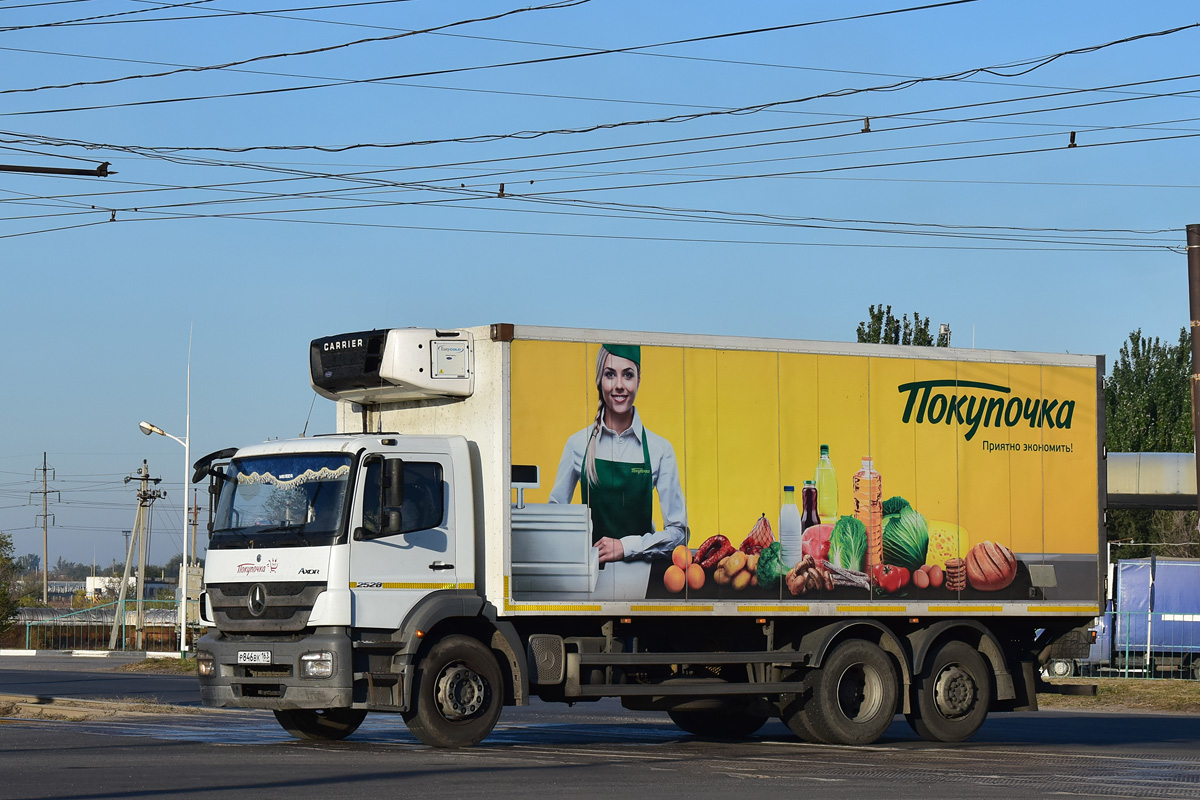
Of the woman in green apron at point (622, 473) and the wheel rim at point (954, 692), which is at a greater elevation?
the woman in green apron at point (622, 473)

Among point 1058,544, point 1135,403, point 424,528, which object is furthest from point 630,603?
point 1135,403

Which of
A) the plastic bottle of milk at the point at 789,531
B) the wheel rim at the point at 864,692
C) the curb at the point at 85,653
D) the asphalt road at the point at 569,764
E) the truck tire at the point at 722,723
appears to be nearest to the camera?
the asphalt road at the point at 569,764

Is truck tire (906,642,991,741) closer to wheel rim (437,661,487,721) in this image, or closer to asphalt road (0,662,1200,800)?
asphalt road (0,662,1200,800)

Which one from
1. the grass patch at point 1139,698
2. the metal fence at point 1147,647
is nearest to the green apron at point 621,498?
the grass patch at point 1139,698

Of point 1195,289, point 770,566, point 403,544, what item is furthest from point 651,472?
point 1195,289

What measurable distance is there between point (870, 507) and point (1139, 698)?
38.7 ft

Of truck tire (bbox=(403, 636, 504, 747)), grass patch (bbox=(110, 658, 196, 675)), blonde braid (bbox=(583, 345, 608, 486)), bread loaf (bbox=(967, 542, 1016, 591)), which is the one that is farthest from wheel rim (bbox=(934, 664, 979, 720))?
grass patch (bbox=(110, 658, 196, 675))

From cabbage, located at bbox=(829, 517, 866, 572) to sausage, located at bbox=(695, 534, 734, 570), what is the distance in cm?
120

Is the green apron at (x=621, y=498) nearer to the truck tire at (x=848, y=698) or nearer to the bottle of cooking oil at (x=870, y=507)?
the bottle of cooking oil at (x=870, y=507)

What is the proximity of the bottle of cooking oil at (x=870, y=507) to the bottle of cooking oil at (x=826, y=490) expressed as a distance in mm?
256

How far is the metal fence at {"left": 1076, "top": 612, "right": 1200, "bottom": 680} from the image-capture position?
3438cm

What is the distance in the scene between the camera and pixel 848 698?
17031 mm

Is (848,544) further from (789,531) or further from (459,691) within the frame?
(459,691)

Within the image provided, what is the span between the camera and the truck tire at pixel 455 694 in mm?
14984
